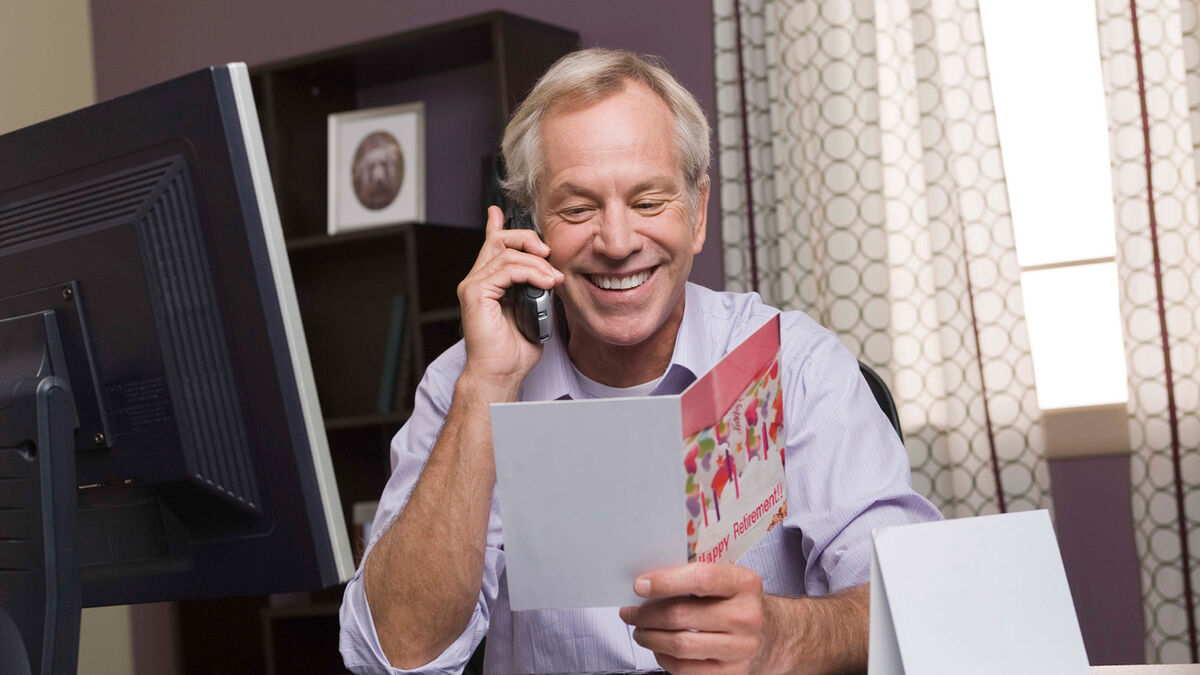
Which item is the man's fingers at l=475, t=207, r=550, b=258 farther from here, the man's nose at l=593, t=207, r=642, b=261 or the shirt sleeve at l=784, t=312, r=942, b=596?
the shirt sleeve at l=784, t=312, r=942, b=596

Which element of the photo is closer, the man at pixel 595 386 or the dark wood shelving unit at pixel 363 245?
the man at pixel 595 386

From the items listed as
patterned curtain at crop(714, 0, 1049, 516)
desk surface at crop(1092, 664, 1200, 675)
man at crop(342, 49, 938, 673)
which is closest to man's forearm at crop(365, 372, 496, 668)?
man at crop(342, 49, 938, 673)

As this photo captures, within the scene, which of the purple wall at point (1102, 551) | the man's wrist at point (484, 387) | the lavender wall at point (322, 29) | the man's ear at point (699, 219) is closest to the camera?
the man's wrist at point (484, 387)

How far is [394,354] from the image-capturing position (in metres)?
3.35

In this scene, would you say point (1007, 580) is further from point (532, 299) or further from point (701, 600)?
point (532, 299)

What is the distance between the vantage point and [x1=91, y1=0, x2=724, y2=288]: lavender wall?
3.27 metres

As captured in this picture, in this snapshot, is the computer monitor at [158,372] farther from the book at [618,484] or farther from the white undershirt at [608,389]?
the white undershirt at [608,389]

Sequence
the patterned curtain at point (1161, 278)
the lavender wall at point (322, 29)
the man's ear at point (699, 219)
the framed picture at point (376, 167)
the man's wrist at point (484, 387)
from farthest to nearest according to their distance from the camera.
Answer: the framed picture at point (376, 167) → the lavender wall at point (322, 29) → the patterned curtain at point (1161, 278) → the man's ear at point (699, 219) → the man's wrist at point (484, 387)

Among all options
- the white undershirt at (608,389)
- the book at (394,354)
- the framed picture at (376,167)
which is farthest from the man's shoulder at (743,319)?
the framed picture at (376,167)

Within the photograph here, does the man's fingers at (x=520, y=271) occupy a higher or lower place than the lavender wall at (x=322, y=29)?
lower

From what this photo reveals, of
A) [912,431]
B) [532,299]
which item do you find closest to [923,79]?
[912,431]

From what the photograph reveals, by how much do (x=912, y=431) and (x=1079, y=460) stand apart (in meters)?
0.37

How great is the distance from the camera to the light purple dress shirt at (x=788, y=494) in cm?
132

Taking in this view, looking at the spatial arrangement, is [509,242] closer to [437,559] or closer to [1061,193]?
[437,559]
